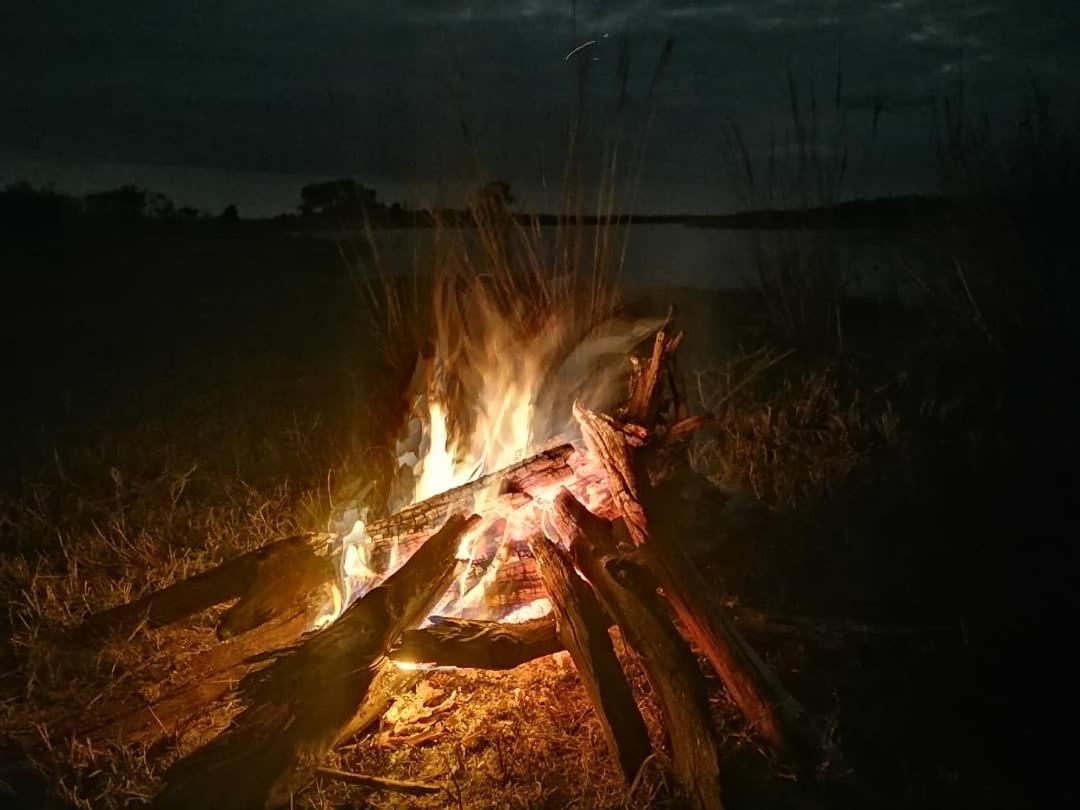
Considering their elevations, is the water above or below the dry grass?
→ above

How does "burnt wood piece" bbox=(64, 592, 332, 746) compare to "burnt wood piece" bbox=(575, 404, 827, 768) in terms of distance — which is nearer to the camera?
"burnt wood piece" bbox=(575, 404, 827, 768)

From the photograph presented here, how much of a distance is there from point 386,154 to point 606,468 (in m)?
2.02

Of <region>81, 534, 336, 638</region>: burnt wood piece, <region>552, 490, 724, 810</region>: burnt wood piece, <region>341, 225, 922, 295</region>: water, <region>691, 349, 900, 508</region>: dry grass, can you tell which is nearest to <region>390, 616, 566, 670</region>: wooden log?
<region>552, 490, 724, 810</region>: burnt wood piece

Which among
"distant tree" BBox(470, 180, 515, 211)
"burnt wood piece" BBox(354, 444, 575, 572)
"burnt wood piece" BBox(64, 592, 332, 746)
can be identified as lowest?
"burnt wood piece" BBox(64, 592, 332, 746)

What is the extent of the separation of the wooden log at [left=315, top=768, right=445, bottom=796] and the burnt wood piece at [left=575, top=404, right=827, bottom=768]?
0.77m

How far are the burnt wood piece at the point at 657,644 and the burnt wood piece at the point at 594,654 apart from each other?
5 cm

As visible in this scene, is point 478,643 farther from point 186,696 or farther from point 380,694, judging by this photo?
point 186,696

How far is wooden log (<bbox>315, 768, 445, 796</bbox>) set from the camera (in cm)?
214

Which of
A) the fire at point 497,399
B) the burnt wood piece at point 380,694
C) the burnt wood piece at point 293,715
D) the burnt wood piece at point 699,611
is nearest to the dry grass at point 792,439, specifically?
the fire at point 497,399

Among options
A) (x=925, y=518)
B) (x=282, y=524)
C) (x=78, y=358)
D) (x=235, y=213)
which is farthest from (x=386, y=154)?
(x=235, y=213)

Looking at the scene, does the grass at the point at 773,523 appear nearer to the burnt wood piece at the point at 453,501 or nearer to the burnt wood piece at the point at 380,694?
the burnt wood piece at the point at 380,694

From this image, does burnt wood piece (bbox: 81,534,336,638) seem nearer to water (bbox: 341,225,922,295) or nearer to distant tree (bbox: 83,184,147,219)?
water (bbox: 341,225,922,295)

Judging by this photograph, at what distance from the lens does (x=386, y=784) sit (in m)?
2.15

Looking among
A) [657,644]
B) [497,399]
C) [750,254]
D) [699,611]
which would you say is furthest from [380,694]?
[750,254]
